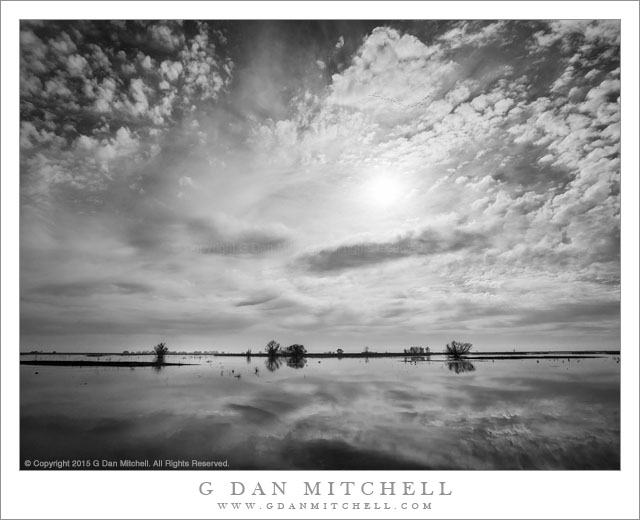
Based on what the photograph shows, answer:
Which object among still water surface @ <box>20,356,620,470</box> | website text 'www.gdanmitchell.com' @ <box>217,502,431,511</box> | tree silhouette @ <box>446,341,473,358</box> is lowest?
tree silhouette @ <box>446,341,473,358</box>

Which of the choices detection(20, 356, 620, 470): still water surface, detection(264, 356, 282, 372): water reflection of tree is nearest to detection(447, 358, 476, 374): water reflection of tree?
detection(20, 356, 620, 470): still water surface

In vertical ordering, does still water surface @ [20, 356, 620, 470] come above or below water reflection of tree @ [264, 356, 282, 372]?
above

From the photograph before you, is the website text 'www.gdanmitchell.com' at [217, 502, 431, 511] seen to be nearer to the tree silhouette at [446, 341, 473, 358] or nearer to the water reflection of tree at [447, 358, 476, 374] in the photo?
the water reflection of tree at [447, 358, 476, 374]

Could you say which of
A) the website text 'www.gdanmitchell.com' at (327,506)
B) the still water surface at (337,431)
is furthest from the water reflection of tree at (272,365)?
the website text 'www.gdanmitchell.com' at (327,506)

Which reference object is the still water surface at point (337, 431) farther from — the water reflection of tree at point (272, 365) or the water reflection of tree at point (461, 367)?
the water reflection of tree at point (272, 365)

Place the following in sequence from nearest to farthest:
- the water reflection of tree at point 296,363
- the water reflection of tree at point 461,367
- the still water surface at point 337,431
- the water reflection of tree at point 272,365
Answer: the still water surface at point 337,431, the water reflection of tree at point 461,367, the water reflection of tree at point 272,365, the water reflection of tree at point 296,363

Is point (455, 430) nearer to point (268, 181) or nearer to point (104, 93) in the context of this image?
point (268, 181)

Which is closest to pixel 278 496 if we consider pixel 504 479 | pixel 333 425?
pixel 333 425

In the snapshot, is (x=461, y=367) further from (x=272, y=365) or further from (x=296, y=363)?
(x=272, y=365)

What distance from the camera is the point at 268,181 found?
946 centimetres

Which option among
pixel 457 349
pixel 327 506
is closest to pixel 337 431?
pixel 327 506

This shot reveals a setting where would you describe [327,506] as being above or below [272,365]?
above

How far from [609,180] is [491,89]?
11.5 ft

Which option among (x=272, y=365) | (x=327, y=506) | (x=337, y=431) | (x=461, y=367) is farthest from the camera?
(x=272, y=365)
